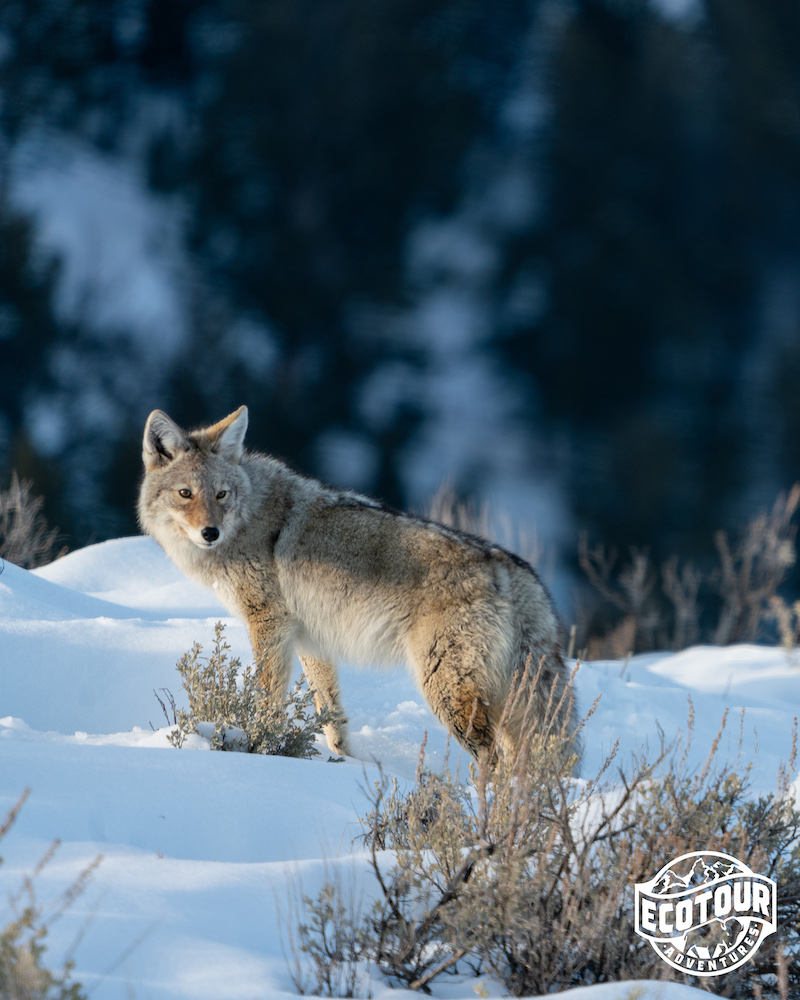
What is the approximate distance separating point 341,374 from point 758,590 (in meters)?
10.3

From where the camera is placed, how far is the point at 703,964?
1.88 meters

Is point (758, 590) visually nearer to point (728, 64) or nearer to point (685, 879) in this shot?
point (685, 879)

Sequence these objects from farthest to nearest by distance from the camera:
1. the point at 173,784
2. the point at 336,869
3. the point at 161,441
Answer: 1. the point at 161,441
2. the point at 173,784
3. the point at 336,869

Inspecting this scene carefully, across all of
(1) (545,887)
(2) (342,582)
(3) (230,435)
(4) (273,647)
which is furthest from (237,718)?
(1) (545,887)

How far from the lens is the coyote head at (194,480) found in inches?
145

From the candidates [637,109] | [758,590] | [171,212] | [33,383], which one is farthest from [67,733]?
[637,109]

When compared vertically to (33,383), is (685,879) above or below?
below

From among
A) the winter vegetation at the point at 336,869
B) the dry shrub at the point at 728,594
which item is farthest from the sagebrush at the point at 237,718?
the dry shrub at the point at 728,594

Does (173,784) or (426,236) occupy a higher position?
(426,236)

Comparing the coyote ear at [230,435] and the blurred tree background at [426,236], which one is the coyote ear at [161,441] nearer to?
the coyote ear at [230,435]
